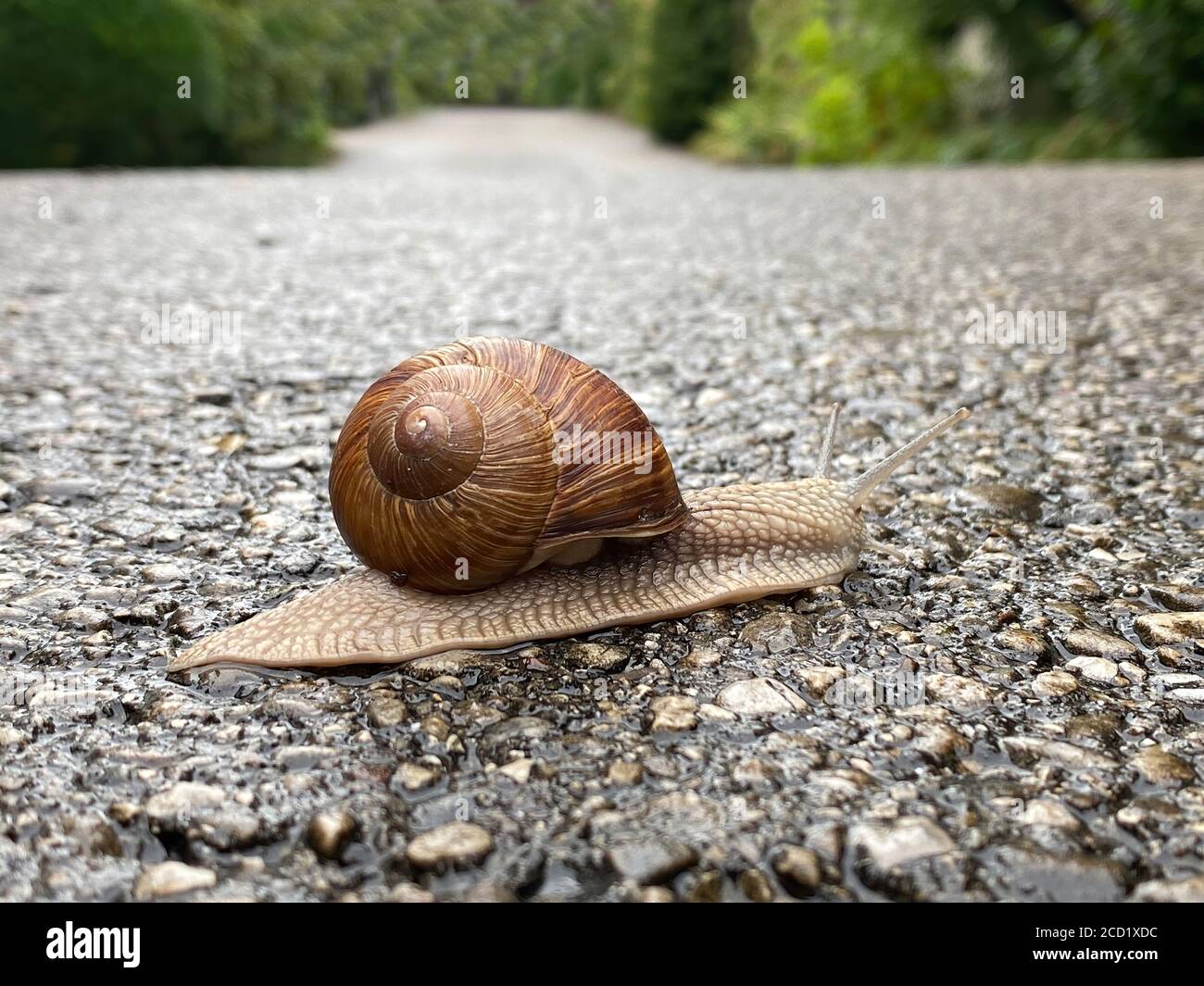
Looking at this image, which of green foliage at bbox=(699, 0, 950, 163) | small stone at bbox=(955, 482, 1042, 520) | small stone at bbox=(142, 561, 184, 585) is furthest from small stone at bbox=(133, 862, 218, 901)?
green foliage at bbox=(699, 0, 950, 163)

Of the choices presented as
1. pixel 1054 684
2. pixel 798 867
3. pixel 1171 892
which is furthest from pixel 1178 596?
pixel 798 867

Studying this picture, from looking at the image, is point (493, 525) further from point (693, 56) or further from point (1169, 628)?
point (693, 56)

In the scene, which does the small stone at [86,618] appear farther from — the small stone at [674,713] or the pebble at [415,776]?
the small stone at [674,713]

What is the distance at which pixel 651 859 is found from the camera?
1.30 m

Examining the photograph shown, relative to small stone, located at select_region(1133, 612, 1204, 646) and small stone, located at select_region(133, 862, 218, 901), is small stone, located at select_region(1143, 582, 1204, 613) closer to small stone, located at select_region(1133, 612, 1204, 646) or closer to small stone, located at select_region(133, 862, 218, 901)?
small stone, located at select_region(1133, 612, 1204, 646)

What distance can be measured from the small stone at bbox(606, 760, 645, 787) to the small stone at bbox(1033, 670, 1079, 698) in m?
0.68

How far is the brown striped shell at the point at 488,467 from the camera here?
178 centimetres

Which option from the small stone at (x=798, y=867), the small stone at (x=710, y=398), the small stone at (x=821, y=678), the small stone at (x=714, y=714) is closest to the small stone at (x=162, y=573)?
the small stone at (x=714, y=714)

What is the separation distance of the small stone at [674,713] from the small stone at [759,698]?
2.0 inches

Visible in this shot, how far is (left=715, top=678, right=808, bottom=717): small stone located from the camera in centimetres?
163

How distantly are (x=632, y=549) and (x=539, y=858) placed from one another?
79cm

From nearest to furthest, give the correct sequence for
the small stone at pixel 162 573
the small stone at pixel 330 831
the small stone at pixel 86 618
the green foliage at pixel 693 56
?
the small stone at pixel 330 831, the small stone at pixel 86 618, the small stone at pixel 162 573, the green foliage at pixel 693 56

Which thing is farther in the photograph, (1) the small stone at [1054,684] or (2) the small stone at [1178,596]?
(2) the small stone at [1178,596]

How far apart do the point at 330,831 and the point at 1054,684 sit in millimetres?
1156
